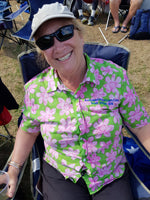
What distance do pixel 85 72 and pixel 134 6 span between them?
474 cm

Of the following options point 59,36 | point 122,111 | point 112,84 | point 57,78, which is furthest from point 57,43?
point 122,111

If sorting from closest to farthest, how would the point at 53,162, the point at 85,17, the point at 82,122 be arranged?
the point at 82,122 → the point at 53,162 → the point at 85,17

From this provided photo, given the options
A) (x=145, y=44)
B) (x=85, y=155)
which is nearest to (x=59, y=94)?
(x=85, y=155)

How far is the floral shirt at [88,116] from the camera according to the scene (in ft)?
4.60

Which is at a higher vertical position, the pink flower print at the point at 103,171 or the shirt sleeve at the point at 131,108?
the shirt sleeve at the point at 131,108

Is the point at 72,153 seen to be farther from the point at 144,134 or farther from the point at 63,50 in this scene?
the point at 63,50

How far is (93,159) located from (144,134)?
0.48 meters

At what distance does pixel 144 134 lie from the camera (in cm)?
148

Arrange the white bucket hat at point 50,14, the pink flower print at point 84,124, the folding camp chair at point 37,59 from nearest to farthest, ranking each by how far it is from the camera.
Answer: the white bucket hat at point 50,14 → the pink flower print at point 84,124 → the folding camp chair at point 37,59

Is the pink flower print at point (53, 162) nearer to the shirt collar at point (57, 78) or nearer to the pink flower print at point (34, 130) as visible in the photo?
the pink flower print at point (34, 130)

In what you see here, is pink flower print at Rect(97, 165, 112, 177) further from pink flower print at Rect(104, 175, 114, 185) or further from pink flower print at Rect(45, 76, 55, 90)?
pink flower print at Rect(45, 76, 55, 90)

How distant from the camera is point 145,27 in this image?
188 inches

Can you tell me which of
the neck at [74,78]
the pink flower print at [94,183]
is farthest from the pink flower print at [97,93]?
the pink flower print at [94,183]

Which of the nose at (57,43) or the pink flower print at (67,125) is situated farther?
the pink flower print at (67,125)
